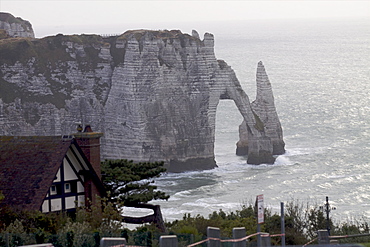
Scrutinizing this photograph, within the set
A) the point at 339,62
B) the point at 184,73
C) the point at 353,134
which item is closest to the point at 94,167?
the point at 184,73

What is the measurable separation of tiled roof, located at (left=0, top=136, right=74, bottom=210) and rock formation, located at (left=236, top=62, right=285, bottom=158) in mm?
64893

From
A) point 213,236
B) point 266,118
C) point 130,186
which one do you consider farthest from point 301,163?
point 213,236

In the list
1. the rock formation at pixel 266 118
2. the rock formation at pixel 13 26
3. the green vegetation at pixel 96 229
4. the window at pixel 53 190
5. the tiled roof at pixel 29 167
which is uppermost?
the rock formation at pixel 13 26

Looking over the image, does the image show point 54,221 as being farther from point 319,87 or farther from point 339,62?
point 339,62

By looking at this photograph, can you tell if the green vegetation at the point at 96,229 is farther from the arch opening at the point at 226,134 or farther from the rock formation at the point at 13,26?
the rock formation at the point at 13,26

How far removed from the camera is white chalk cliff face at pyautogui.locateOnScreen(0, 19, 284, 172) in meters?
83.0

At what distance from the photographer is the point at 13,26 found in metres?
111

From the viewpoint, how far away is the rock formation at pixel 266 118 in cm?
9125

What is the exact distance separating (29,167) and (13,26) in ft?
288

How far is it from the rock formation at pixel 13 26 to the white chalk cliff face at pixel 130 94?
22.0 meters

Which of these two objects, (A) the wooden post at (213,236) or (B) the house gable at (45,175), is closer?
(A) the wooden post at (213,236)

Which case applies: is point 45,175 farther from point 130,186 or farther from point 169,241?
point 169,241

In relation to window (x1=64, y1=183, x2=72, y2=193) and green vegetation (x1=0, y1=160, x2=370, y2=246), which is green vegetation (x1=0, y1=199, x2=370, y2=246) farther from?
window (x1=64, y1=183, x2=72, y2=193)

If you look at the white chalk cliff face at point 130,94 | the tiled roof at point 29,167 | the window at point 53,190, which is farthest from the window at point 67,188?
the white chalk cliff face at point 130,94
